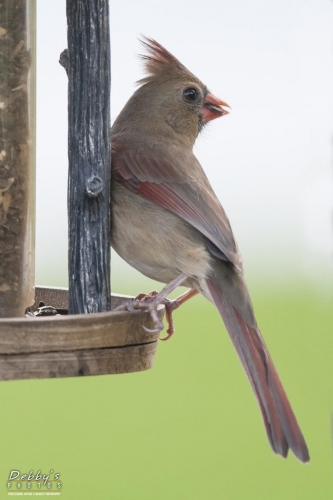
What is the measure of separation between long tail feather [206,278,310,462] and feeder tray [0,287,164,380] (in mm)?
324

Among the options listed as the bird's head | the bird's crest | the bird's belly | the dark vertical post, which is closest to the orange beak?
the bird's head

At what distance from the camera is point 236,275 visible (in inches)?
105

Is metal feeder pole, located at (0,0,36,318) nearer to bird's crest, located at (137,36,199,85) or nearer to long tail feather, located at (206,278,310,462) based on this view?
bird's crest, located at (137,36,199,85)

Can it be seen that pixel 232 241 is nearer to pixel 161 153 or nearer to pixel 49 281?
pixel 161 153

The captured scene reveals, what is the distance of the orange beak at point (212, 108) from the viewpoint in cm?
305

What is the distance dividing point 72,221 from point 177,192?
0.35m

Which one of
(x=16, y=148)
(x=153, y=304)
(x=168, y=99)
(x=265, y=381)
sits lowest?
(x=265, y=381)

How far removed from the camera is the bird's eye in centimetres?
299

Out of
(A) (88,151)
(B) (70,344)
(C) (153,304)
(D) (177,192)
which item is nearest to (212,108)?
(D) (177,192)

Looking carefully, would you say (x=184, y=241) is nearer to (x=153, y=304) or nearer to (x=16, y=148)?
(x=153, y=304)

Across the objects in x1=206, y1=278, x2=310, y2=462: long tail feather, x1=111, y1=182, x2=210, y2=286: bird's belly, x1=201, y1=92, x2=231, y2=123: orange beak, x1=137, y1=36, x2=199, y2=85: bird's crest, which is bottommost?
x1=206, y1=278, x2=310, y2=462: long tail feather

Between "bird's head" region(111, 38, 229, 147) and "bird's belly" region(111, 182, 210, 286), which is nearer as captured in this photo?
"bird's belly" region(111, 182, 210, 286)

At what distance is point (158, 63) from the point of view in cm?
292

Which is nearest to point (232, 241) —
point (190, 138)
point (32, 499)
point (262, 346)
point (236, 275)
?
point (236, 275)
